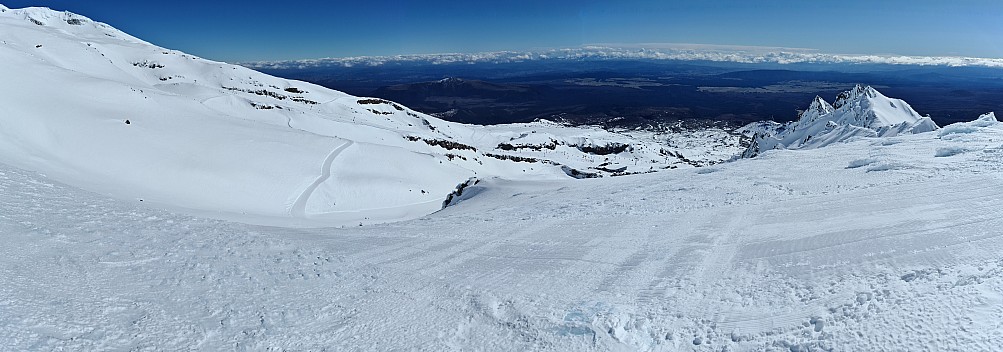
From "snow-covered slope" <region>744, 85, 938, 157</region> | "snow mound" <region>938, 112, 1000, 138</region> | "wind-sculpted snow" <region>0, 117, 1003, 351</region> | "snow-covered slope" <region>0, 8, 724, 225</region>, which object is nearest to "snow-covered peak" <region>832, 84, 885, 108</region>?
"snow-covered slope" <region>744, 85, 938, 157</region>

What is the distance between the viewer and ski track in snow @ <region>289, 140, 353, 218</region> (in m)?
23.1

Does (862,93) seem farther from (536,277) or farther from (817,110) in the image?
(536,277)

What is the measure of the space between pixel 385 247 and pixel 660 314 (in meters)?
7.75

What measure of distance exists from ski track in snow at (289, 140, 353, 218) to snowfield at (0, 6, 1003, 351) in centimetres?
25

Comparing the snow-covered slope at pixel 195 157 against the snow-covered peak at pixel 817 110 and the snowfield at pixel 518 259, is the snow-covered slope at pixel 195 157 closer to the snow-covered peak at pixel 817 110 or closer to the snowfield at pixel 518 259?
the snowfield at pixel 518 259

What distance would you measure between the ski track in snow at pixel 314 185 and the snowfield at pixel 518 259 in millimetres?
254

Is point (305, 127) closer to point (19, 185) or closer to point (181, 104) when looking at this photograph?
point (181, 104)

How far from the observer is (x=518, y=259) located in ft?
40.2

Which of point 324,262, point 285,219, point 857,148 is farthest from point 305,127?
point 857,148

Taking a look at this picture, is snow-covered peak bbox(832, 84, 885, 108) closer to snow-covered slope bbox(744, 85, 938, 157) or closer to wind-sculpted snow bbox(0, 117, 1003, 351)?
snow-covered slope bbox(744, 85, 938, 157)

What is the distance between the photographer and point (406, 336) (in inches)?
328

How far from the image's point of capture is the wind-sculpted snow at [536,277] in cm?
759

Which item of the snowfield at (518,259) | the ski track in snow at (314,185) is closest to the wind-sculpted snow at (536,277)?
the snowfield at (518,259)

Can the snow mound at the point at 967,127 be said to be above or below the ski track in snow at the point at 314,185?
above
